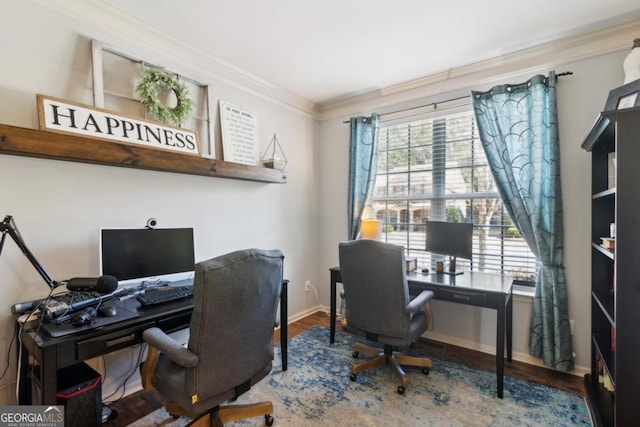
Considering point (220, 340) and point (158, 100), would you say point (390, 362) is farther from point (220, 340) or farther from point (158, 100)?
point (158, 100)

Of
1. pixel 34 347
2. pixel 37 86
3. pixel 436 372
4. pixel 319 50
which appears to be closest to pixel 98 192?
pixel 37 86

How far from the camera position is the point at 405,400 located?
6.52ft

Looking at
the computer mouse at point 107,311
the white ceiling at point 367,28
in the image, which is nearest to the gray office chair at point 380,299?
the computer mouse at point 107,311

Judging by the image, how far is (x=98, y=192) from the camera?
6.26 ft

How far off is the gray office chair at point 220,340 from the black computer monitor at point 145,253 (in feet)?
1.93

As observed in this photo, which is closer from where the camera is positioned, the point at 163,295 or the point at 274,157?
the point at 163,295

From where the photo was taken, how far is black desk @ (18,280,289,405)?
124cm

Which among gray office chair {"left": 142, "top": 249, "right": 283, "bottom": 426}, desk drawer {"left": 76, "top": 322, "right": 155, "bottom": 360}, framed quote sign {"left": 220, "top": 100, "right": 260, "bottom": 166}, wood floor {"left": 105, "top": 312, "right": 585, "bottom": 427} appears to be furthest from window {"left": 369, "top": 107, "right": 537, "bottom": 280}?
desk drawer {"left": 76, "top": 322, "right": 155, "bottom": 360}

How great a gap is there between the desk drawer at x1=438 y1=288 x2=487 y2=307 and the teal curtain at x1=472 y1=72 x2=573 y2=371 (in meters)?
0.60

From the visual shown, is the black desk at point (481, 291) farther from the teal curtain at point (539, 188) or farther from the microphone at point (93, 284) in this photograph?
the microphone at point (93, 284)

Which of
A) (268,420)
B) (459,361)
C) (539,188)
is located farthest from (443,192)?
(268,420)

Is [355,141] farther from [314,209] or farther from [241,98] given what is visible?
[241,98]

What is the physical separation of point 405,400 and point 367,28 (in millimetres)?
2559

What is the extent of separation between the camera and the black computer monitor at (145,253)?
183 centimetres
